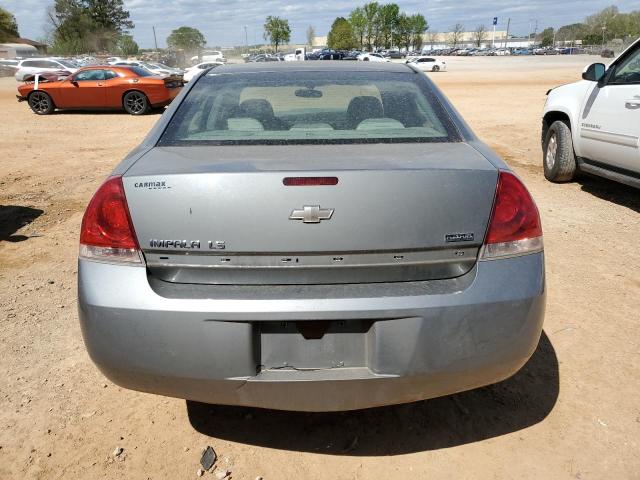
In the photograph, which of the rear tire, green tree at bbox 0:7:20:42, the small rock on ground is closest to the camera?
the small rock on ground

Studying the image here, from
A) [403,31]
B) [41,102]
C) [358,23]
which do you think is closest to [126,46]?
[358,23]

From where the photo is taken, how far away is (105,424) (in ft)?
8.38

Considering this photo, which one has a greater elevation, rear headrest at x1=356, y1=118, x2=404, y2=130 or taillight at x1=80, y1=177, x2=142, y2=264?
rear headrest at x1=356, y1=118, x2=404, y2=130

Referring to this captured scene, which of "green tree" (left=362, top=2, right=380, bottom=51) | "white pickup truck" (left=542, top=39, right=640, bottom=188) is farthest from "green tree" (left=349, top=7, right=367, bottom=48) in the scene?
"white pickup truck" (left=542, top=39, right=640, bottom=188)

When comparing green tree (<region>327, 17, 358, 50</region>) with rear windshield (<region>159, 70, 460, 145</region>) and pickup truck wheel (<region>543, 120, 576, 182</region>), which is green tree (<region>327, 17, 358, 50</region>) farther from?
rear windshield (<region>159, 70, 460, 145</region>)

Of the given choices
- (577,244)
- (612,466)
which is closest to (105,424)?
(612,466)

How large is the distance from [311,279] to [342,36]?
10861 cm

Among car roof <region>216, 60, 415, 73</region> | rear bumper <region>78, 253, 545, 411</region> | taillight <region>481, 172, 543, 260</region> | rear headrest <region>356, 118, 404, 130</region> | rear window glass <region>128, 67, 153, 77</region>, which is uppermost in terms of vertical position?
car roof <region>216, 60, 415, 73</region>

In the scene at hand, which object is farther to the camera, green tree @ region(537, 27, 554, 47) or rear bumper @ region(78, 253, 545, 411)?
green tree @ region(537, 27, 554, 47)

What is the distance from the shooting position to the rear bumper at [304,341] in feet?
6.24

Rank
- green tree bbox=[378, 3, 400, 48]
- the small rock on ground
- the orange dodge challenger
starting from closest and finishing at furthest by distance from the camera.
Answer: the small rock on ground
the orange dodge challenger
green tree bbox=[378, 3, 400, 48]

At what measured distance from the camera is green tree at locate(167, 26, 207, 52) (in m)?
96.6

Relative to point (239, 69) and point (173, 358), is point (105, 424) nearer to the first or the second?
point (173, 358)

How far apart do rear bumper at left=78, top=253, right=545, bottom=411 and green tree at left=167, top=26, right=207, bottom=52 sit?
3961 inches
